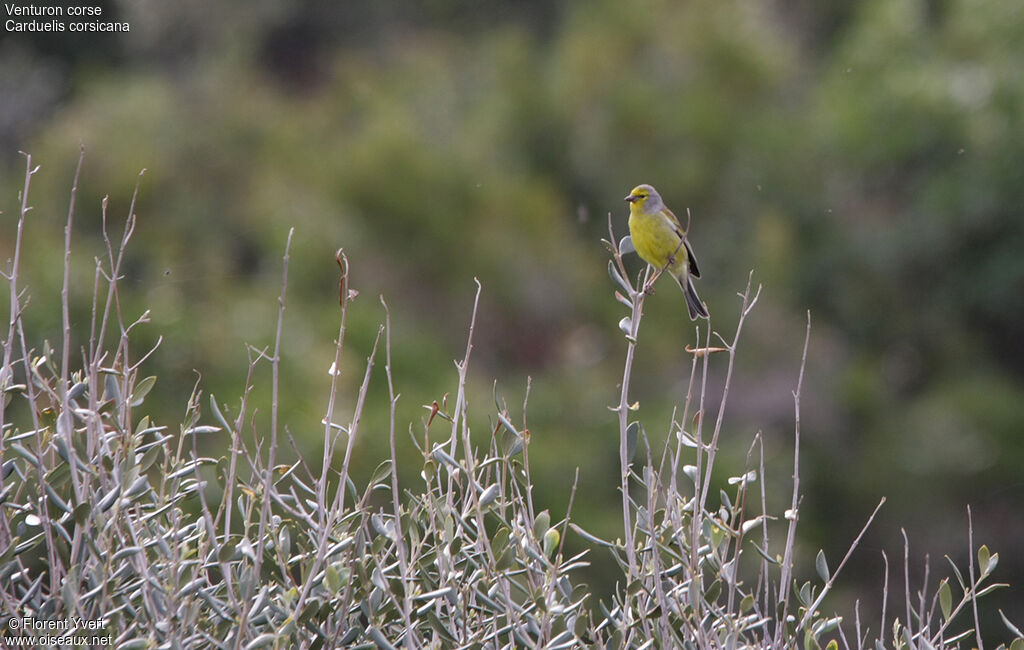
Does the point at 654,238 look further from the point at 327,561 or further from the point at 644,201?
the point at 327,561

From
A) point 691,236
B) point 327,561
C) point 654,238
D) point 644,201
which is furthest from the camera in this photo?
point 691,236

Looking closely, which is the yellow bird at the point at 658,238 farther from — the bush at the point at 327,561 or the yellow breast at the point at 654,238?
the bush at the point at 327,561

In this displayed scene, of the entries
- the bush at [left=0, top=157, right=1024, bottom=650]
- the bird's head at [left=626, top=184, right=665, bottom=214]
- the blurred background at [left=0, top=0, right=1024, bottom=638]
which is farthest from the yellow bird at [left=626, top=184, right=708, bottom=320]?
the blurred background at [left=0, top=0, right=1024, bottom=638]

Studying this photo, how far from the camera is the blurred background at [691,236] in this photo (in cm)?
991

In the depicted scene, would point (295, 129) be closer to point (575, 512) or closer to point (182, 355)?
point (182, 355)

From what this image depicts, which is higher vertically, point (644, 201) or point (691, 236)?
point (644, 201)

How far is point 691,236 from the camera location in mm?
11359

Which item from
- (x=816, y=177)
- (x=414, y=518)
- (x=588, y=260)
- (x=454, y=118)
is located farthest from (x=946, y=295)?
(x=414, y=518)

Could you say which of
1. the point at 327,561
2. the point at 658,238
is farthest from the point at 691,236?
the point at 327,561

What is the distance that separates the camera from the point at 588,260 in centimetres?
1125

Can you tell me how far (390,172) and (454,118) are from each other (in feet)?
10.2

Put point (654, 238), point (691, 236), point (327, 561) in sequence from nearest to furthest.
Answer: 1. point (327, 561)
2. point (654, 238)
3. point (691, 236)

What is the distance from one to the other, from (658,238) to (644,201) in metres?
0.22

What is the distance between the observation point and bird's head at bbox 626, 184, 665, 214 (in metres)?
4.95
